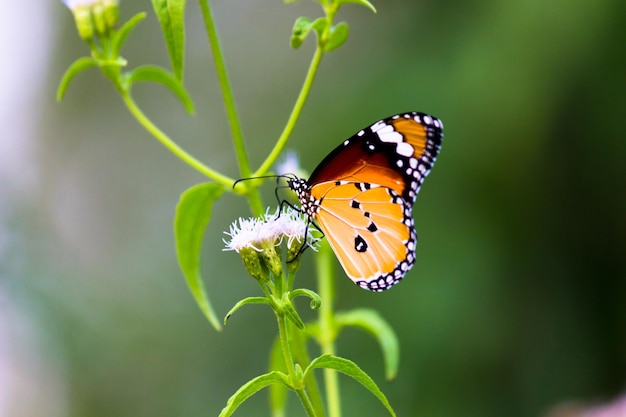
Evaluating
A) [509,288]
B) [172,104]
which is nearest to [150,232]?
[172,104]

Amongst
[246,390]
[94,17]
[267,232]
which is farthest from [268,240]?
[94,17]

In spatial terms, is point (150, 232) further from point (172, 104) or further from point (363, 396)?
point (363, 396)

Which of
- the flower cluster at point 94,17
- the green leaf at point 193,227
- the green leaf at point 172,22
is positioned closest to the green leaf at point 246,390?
the green leaf at point 193,227

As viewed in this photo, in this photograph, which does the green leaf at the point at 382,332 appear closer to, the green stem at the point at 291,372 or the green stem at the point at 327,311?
the green stem at the point at 327,311

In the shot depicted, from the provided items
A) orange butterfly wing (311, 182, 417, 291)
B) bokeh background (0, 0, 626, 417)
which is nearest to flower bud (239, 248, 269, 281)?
orange butterfly wing (311, 182, 417, 291)

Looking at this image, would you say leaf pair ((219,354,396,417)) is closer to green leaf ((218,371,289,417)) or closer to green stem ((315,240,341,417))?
green leaf ((218,371,289,417))

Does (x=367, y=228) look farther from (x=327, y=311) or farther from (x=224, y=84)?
(x=224, y=84)
